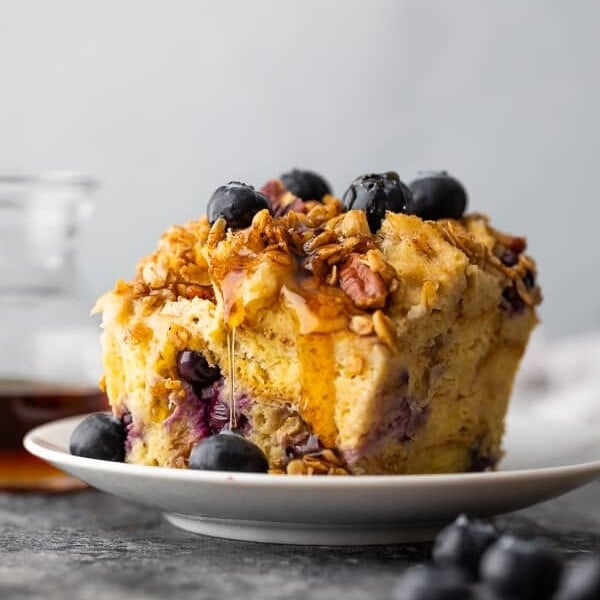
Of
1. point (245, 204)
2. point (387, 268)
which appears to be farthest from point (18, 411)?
point (387, 268)

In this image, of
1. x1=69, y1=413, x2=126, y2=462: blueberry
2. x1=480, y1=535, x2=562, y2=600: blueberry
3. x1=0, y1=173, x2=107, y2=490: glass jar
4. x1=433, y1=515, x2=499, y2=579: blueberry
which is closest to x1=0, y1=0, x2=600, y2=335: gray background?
x1=0, y1=173, x2=107, y2=490: glass jar

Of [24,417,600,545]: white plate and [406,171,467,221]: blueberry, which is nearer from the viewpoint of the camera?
[24,417,600,545]: white plate

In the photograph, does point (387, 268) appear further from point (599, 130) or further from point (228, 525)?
point (599, 130)

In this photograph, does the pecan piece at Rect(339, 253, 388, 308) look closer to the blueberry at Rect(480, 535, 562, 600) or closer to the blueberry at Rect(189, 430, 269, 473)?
the blueberry at Rect(189, 430, 269, 473)

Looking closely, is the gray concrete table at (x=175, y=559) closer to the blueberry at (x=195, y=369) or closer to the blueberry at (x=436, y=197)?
the blueberry at (x=195, y=369)

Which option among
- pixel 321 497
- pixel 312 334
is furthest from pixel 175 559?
pixel 312 334

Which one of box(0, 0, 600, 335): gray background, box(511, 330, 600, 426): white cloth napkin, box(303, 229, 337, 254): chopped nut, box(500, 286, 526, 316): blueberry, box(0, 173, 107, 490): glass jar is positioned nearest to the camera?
box(303, 229, 337, 254): chopped nut

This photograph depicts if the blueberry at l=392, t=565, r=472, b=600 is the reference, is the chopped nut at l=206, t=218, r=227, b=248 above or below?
above
